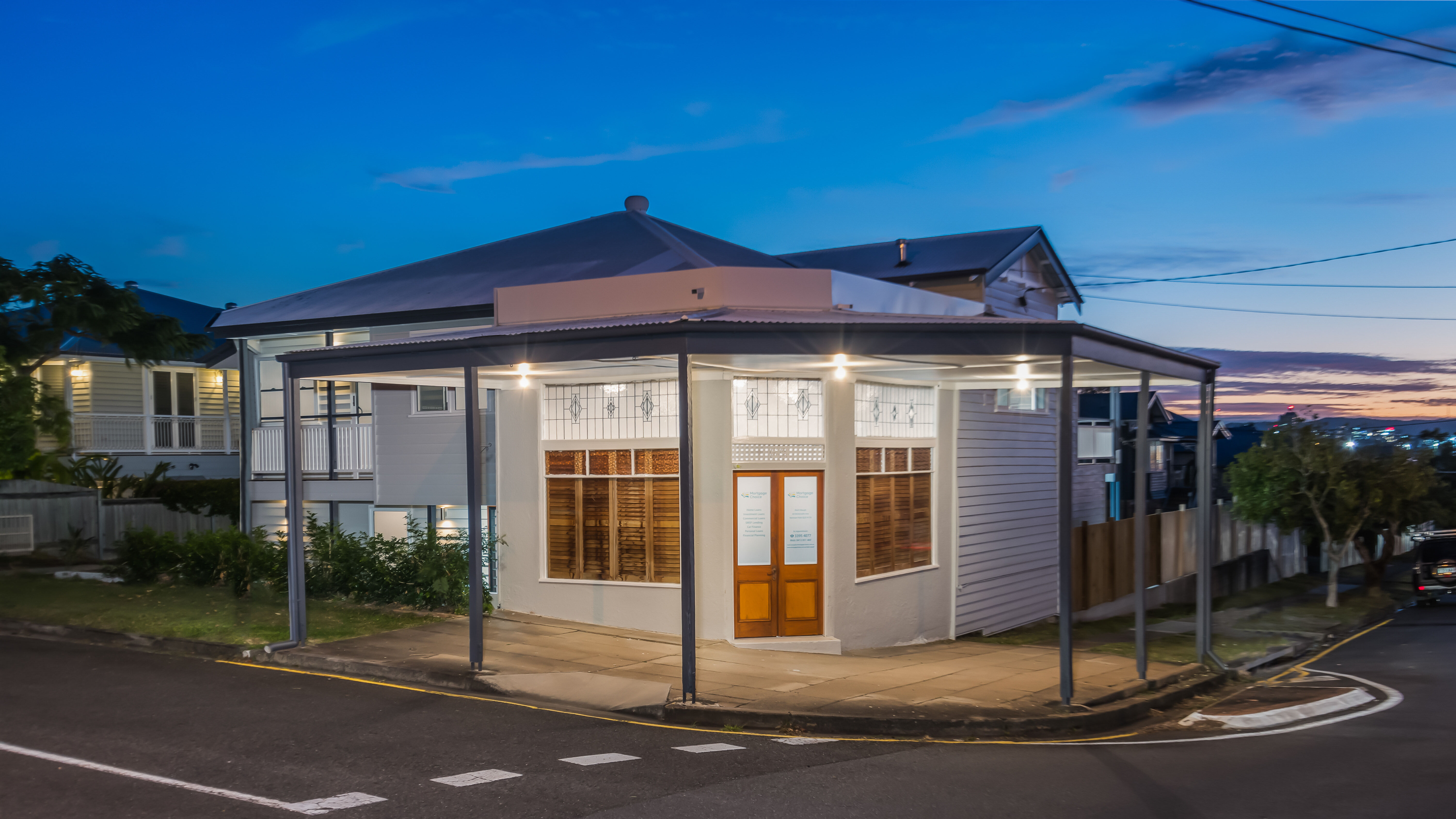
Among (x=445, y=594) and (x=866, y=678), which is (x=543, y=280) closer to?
(x=445, y=594)

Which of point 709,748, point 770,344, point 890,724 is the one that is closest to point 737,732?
point 709,748

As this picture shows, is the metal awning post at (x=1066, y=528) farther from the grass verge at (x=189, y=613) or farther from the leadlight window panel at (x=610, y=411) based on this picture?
the grass verge at (x=189, y=613)

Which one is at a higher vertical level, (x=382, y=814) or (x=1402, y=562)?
(x=382, y=814)

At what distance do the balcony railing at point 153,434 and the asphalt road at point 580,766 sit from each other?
68.2ft

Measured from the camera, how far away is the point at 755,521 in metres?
13.6

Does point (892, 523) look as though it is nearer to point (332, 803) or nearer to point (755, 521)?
point (755, 521)

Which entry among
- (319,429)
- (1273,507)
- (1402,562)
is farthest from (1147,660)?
(1402,562)

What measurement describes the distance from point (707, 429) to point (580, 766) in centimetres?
614

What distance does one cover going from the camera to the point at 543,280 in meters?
17.4

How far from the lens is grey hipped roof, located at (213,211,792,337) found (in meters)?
16.9

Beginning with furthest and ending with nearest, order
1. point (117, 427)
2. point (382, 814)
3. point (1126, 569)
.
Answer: point (117, 427) < point (1126, 569) < point (382, 814)

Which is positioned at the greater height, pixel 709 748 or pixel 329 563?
pixel 329 563

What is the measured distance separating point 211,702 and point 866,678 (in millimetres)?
6319

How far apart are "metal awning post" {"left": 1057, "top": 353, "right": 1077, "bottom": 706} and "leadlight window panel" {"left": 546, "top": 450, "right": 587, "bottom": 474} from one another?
22.1 ft
